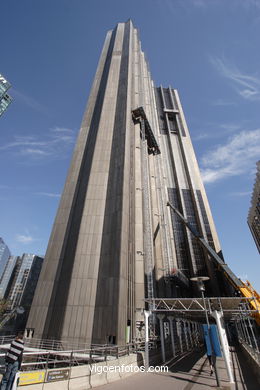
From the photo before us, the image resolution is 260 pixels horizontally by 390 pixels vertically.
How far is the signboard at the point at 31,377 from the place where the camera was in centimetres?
641

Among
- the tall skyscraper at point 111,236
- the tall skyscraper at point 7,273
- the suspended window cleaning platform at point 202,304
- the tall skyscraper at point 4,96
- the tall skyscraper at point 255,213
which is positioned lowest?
the suspended window cleaning platform at point 202,304

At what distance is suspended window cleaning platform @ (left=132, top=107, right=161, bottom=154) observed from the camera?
133ft

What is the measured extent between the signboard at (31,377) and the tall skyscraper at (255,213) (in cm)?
8967

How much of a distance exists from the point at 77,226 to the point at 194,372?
1981 cm

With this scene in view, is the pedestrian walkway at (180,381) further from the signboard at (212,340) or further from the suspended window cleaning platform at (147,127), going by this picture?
the suspended window cleaning platform at (147,127)

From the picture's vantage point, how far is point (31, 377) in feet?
21.6

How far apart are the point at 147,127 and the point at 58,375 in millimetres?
46037

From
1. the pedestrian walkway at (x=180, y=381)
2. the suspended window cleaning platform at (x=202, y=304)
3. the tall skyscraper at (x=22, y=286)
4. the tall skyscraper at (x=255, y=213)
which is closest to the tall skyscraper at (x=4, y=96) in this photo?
the tall skyscraper at (x=22, y=286)

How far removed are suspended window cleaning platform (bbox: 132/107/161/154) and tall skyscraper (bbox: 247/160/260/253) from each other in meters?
52.9

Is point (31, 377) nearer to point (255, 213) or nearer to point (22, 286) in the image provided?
point (255, 213)

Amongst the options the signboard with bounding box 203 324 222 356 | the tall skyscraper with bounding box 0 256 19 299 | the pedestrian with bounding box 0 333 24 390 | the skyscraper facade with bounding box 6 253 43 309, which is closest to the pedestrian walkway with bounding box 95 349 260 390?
the signboard with bounding box 203 324 222 356

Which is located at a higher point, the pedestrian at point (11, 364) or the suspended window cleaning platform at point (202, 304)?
the suspended window cleaning platform at point (202, 304)

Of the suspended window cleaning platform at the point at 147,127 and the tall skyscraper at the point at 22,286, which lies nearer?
the suspended window cleaning platform at the point at 147,127

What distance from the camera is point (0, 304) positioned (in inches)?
2096
